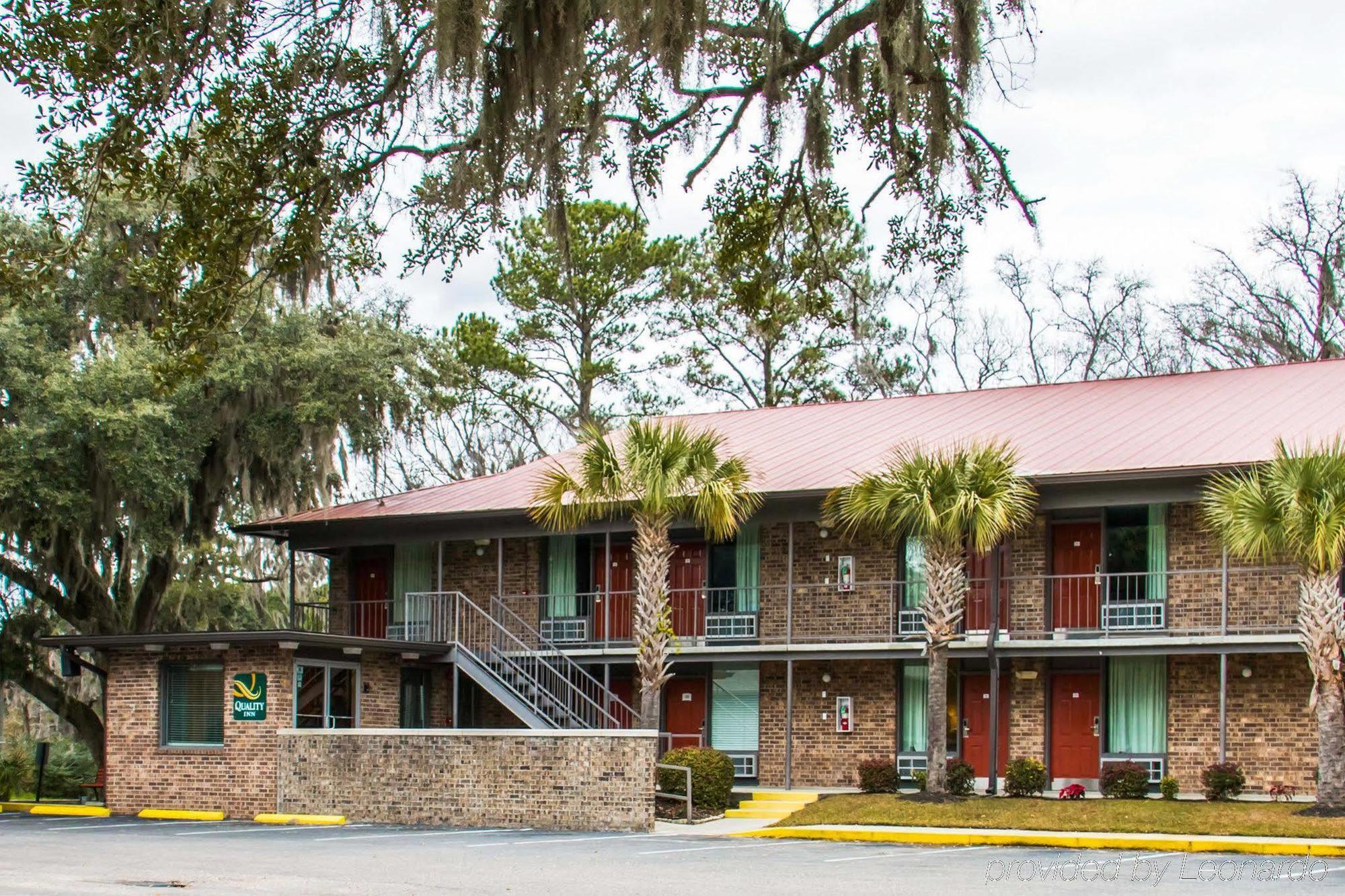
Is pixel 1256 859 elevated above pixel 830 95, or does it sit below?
below

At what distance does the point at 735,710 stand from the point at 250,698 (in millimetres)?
7791

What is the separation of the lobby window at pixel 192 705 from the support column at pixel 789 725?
8.22 metres

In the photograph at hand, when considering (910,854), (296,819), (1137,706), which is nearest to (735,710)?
(1137,706)

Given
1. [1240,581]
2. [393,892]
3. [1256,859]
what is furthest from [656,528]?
[393,892]

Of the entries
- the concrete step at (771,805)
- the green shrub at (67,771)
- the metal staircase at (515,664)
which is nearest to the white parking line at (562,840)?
the concrete step at (771,805)

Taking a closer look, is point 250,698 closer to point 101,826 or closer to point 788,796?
point 101,826

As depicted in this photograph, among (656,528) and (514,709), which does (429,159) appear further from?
(514,709)

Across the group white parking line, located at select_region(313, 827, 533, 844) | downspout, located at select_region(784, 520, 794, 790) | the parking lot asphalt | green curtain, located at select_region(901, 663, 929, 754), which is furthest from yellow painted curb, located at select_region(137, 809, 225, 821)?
green curtain, located at select_region(901, 663, 929, 754)

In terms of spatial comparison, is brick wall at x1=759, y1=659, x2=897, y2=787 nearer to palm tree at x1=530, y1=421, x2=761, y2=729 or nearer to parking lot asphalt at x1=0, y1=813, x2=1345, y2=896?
palm tree at x1=530, y1=421, x2=761, y2=729

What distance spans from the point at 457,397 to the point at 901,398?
55.6 feet

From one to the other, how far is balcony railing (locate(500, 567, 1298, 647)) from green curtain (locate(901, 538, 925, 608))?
3 cm

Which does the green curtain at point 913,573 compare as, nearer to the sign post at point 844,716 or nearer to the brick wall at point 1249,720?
the sign post at point 844,716

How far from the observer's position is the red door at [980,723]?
84.1 feet

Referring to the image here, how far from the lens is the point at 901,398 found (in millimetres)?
31688
